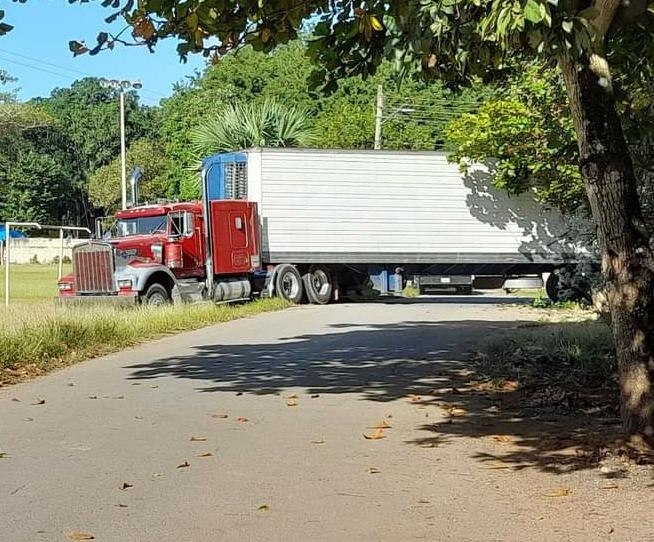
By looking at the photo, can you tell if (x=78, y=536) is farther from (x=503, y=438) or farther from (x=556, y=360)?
(x=556, y=360)

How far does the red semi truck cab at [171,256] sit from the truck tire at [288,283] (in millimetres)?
817

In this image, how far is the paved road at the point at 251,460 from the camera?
557cm

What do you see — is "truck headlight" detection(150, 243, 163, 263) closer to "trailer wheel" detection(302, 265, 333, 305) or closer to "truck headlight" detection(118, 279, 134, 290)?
"truck headlight" detection(118, 279, 134, 290)

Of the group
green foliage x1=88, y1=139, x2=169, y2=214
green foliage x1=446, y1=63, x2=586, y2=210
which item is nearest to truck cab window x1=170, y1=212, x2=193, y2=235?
green foliage x1=446, y1=63, x2=586, y2=210

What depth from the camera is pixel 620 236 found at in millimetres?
7430

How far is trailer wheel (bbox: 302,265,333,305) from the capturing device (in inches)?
1125

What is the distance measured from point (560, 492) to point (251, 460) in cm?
233

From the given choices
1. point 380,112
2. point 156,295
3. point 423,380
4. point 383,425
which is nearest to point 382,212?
point 156,295

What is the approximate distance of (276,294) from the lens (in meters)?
27.7

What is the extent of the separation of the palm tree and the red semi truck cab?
7728 mm

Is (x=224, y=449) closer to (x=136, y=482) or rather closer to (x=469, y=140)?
(x=136, y=482)

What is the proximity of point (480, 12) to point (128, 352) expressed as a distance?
31.4 ft

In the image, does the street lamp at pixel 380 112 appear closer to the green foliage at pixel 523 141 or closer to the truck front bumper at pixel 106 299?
the green foliage at pixel 523 141

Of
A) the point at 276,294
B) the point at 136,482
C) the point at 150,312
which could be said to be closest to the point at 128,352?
the point at 150,312
